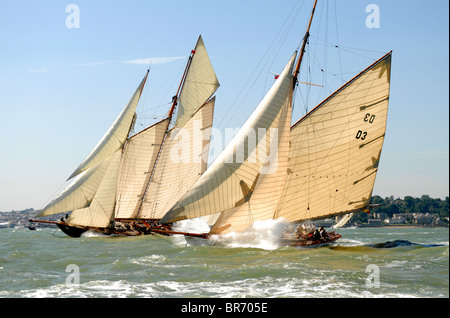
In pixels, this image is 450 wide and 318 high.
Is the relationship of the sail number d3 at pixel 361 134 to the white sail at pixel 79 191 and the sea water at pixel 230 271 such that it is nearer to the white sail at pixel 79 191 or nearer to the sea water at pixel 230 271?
the sea water at pixel 230 271

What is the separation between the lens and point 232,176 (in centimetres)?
3559

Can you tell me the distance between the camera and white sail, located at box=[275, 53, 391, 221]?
1620 inches

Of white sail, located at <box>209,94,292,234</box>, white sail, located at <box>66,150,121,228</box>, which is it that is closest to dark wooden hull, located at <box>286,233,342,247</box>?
white sail, located at <box>209,94,292,234</box>

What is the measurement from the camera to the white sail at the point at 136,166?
59.9 meters

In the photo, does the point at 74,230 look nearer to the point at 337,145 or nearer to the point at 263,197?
the point at 263,197

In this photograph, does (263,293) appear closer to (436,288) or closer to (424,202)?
(436,288)

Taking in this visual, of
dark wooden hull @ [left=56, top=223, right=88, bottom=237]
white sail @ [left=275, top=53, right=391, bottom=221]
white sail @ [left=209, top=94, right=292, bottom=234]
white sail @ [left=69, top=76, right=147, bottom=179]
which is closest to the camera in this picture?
white sail @ [left=209, top=94, right=292, bottom=234]

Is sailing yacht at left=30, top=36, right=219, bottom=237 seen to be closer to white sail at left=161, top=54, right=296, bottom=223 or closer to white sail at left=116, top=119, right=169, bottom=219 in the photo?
white sail at left=116, top=119, right=169, bottom=219

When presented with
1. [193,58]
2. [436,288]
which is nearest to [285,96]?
[436,288]

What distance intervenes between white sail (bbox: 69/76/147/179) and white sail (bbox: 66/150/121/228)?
0.81 m

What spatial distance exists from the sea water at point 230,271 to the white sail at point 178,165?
1745cm
